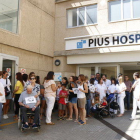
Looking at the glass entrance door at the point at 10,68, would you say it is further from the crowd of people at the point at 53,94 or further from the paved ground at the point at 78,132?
the paved ground at the point at 78,132

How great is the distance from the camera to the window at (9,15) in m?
7.78

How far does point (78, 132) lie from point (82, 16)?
25.4 feet

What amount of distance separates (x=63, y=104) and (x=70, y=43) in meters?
4.83

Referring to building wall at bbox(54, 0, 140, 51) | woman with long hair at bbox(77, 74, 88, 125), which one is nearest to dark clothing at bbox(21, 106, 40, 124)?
woman with long hair at bbox(77, 74, 88, 125)

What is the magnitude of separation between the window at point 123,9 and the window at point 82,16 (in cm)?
101

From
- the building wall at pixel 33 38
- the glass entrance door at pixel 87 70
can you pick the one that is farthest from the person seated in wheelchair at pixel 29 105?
the glass entrance door at pixel 87 70

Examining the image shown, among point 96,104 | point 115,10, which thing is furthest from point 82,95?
point 115,10

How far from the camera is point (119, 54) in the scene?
9680 millimetres

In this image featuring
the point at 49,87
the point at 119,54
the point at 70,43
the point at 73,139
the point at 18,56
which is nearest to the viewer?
the point at 73,139

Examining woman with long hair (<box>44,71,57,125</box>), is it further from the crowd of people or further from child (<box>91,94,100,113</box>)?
child (<box>91,94,100,113</box>)

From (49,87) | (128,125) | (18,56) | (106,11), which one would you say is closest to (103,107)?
(128,125)

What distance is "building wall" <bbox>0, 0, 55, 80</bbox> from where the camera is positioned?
8047mm

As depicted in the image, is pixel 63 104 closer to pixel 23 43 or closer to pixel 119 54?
pixel 23 43

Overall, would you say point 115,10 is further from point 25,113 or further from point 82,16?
point 25,113
